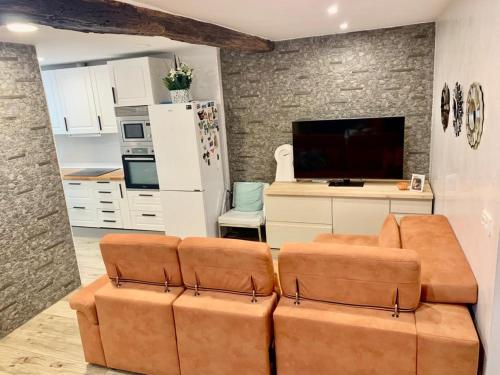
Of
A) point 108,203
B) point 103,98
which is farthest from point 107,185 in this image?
point 103,98

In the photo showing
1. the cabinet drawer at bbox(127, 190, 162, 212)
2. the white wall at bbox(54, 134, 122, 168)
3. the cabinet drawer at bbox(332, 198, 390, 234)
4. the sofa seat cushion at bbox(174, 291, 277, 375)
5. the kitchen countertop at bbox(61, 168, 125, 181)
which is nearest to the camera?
the sofa seat cushion at bbox(174, 291, 277, 375)

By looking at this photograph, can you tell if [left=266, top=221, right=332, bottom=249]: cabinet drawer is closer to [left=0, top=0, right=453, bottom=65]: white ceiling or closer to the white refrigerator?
the white refrigerator

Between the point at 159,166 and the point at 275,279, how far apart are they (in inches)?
100

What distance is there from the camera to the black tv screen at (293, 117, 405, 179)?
4020mm

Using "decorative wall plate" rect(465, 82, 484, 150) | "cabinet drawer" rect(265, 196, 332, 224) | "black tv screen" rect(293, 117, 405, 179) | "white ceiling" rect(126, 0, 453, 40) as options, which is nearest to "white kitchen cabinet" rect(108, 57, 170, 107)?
"white ceiling" rect(126, 0, 453, 40)

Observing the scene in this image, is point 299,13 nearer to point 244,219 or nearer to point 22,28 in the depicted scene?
point 22,28

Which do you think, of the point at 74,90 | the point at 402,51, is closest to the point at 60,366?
the point at 74,90

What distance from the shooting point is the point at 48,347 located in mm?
2969

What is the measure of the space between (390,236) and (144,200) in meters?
3.21

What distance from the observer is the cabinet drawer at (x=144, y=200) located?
4.88 m

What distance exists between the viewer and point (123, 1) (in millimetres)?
2137

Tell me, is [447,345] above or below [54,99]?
below

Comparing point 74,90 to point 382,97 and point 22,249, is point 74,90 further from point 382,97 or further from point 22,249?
point 382,97

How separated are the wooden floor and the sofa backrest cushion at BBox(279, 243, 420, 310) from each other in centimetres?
148
